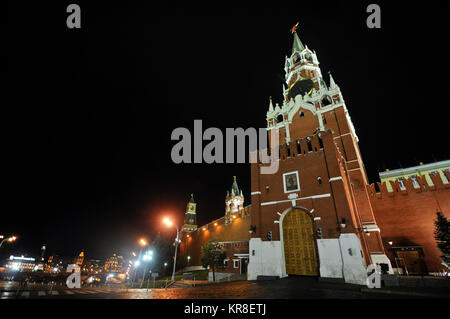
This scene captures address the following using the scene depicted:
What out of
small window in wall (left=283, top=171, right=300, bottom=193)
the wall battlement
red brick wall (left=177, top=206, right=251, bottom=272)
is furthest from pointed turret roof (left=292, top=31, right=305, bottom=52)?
red brick wall (left=177, top=206, right=251, bottom=272)

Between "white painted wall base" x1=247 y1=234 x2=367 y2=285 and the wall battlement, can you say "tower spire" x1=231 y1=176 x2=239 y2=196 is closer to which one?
the wall battlement

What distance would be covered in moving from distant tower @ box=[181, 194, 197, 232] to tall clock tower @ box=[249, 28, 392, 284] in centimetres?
5590

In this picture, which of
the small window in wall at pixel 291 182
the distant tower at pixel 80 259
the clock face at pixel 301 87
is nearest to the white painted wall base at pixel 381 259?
the small window in wall at pixel 291 182

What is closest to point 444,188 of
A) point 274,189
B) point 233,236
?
point 274,189

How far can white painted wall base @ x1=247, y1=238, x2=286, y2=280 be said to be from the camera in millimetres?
16422

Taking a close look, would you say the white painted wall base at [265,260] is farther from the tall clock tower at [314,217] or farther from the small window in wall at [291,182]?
the small window in wall at [291,182]

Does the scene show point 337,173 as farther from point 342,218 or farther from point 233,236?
point 233,236

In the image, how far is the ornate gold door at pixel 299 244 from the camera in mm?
16016

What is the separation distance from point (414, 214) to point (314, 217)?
11414 millimetres

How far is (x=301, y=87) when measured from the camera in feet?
117

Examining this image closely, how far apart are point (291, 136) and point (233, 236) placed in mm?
22233

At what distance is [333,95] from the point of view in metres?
28.7
